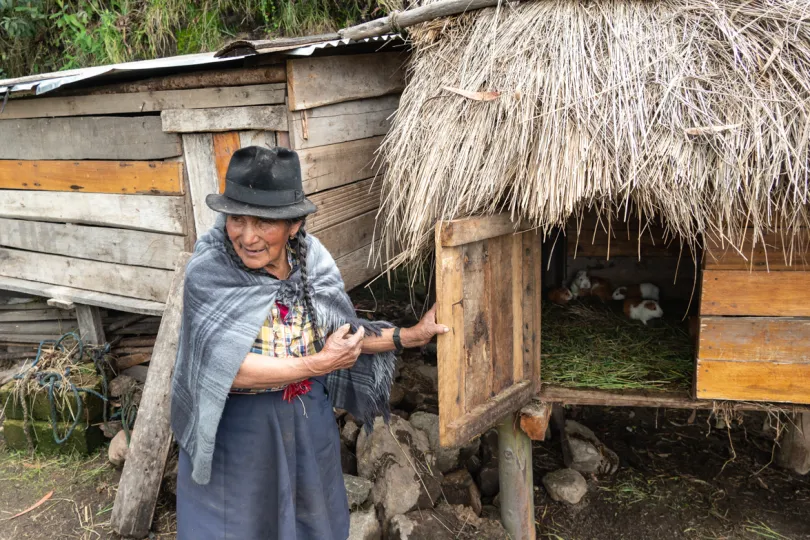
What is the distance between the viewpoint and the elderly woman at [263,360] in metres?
2.62

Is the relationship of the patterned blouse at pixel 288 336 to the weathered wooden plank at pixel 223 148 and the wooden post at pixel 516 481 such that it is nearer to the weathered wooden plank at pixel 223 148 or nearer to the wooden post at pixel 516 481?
the weathered wooden plank at pixel 223 148

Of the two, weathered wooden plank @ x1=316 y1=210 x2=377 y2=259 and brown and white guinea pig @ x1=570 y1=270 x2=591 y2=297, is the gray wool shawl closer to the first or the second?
weathered wooden plank @ x1=316 y1=210 x2=377 y2=259

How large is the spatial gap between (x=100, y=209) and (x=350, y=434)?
2390mm

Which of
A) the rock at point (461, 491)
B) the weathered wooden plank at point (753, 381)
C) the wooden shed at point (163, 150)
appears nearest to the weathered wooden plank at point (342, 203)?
the wooden shed at point (163, 150)

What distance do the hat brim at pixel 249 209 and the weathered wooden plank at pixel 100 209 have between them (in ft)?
6.73

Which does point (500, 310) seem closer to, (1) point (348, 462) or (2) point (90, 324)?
(1) point (348, 462)

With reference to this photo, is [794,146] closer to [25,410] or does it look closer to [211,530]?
[211,530]

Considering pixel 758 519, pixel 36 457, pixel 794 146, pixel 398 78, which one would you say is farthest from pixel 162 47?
pixel 758 519

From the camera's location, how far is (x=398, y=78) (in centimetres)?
479

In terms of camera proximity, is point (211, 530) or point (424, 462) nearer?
point (211, 530)

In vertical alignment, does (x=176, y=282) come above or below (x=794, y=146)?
below

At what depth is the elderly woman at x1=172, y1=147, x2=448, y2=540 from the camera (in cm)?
262

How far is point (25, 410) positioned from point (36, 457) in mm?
399

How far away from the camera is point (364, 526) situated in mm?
3912
